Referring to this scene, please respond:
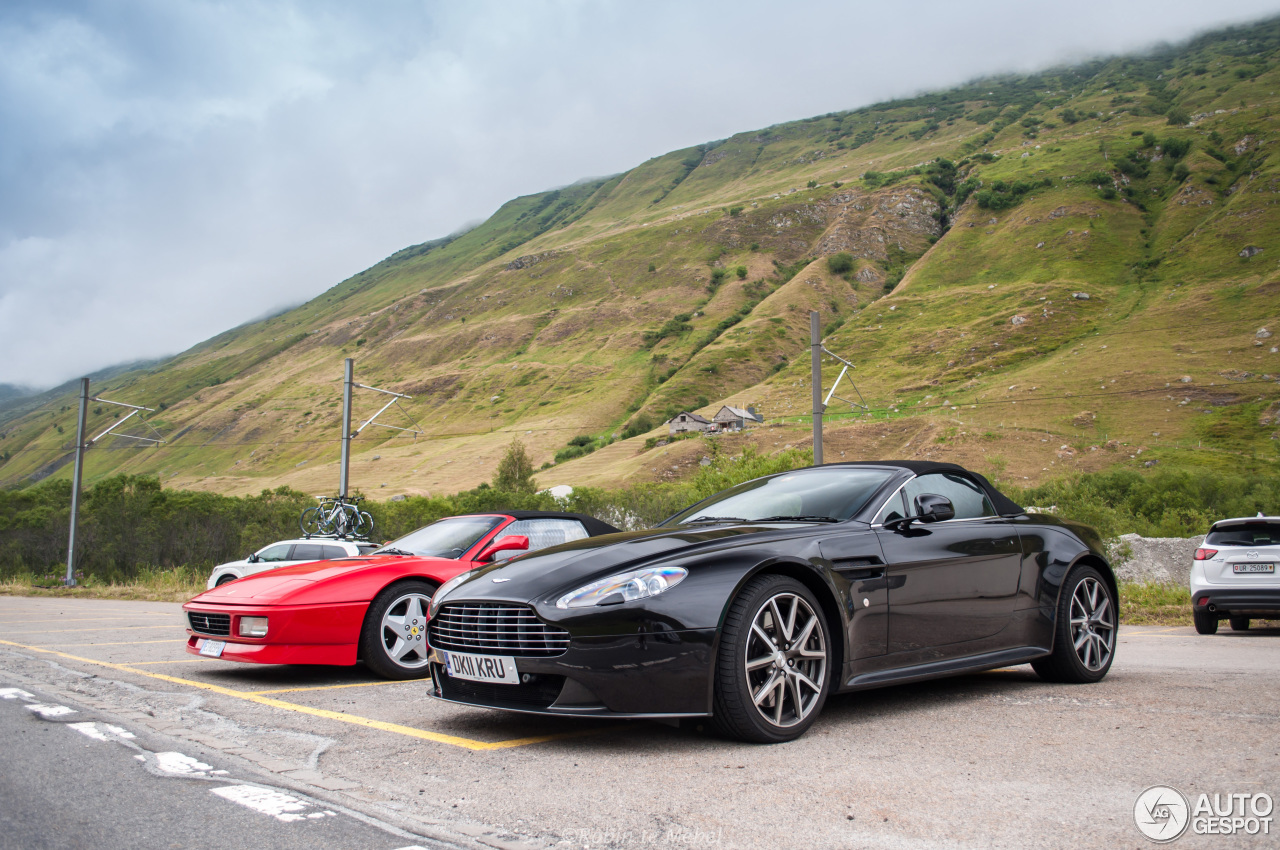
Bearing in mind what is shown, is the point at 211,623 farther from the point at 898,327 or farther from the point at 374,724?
the point at 898,327

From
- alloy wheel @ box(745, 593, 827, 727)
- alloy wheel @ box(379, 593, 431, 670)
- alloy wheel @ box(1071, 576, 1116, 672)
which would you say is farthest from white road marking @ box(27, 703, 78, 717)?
alloy wheel @ box(1071, 576, 1116, 672)

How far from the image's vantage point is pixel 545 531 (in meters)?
7.73

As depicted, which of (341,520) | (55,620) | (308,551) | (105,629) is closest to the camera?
(105,629)

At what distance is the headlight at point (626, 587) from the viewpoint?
380 centimetres

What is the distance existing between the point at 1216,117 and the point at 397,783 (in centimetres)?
16134

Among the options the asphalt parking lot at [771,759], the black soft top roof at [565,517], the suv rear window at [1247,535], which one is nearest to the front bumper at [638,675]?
the asphalt parking lot at [771,759]

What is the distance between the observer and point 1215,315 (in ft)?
267

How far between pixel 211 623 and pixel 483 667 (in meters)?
3.45

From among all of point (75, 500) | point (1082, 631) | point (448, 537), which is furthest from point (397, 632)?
point (75, 500)

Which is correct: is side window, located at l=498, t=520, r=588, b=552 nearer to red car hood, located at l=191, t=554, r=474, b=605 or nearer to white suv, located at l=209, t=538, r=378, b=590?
red car hood, located at l=191, t=554, r=474, b=605

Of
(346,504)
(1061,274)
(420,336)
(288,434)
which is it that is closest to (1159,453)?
(1061,274)

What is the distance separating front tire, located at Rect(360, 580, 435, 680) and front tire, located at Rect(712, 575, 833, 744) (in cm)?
328

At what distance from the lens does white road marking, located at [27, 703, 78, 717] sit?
4934mm

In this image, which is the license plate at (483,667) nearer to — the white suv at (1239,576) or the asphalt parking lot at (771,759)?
the asphalt parking lot at (771,759)
